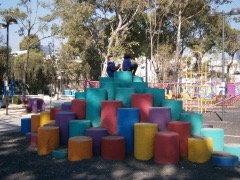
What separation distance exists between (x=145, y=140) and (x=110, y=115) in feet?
4.18

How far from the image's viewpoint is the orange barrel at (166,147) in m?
5.98

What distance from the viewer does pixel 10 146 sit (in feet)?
25.7

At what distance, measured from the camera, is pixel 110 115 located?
723cm

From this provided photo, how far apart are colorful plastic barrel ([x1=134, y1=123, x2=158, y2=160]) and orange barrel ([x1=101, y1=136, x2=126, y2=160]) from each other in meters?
0.30

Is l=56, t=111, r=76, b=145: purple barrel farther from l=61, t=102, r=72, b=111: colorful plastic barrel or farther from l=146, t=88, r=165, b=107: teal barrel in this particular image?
l=146, t=88, r=165, b=107: teal barrel

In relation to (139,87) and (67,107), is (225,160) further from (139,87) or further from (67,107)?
(67,107)

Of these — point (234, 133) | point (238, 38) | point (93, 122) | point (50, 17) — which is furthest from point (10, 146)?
point (238, 38)

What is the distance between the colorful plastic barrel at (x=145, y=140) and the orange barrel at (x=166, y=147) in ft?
0.63

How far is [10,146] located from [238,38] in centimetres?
3831

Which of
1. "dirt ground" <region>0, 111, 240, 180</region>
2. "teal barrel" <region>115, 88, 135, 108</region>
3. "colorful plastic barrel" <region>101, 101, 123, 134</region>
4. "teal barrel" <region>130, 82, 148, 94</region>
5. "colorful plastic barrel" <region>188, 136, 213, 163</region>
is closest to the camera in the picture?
"dirt ground" <region>0, 111, 240, 180</region>

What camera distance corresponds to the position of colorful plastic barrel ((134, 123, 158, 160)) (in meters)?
6.25

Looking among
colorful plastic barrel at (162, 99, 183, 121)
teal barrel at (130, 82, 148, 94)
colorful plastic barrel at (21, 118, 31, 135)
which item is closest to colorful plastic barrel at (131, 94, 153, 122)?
colorful plastic barrel at (162, 99, 183, 121)

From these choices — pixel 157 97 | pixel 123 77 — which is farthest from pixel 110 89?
pixel 157 97

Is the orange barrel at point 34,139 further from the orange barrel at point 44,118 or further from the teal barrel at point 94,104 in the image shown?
the teal barrel at point 94,104
